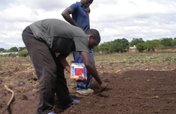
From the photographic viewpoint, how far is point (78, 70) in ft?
9.94

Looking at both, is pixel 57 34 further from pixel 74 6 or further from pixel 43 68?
pixel 74 6

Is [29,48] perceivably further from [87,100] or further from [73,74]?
[87,100]

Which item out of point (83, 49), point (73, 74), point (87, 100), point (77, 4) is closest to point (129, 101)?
point (87, 100)

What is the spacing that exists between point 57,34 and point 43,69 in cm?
50

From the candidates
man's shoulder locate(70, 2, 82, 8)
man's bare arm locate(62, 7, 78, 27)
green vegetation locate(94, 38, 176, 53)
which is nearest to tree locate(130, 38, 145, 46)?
green vegetation locate(94, 38, 176, 53)

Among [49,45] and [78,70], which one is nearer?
[49,45]

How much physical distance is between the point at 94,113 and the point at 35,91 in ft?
7.64

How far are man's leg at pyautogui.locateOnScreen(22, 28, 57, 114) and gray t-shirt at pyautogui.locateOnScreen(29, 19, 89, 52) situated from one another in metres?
0.10

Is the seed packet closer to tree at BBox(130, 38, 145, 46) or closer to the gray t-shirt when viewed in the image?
the gray t-shirt

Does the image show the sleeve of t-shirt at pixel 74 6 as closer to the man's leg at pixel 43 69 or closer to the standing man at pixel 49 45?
the standing man at pixel 49 45

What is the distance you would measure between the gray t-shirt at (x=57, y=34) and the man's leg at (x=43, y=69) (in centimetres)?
10

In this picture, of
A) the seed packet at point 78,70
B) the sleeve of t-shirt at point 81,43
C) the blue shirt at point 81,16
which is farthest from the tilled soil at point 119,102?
the blue shirt at point 81,16

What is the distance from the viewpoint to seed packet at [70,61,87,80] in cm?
301

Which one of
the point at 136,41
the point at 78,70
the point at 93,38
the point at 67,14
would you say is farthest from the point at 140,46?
the point at 93,38
